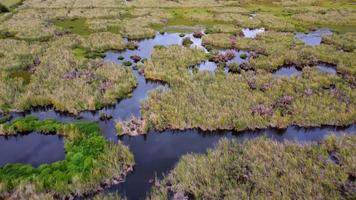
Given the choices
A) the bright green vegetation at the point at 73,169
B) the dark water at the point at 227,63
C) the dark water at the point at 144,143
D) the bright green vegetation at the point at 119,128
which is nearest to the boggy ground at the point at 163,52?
the dark water at the point at 144,143

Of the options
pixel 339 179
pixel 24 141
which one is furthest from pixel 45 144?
pixel 339 179

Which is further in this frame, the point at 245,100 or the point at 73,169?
the point at 245,100

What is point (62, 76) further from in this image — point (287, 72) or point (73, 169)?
point (287, 72)

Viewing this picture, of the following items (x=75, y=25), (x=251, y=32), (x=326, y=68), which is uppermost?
(x=75, y=25)

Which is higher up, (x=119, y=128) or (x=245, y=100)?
(x=245, y=100)

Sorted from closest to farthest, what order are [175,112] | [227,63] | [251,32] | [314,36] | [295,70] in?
1. [175,112]
2. [295,70]
3. [227,63]
4. [314,36]
5. [251,32]

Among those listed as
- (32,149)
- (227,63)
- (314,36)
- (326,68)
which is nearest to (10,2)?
(227,63)

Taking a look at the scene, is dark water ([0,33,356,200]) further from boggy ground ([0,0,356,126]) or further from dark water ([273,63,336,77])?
dark water ([273,63,336,77])
